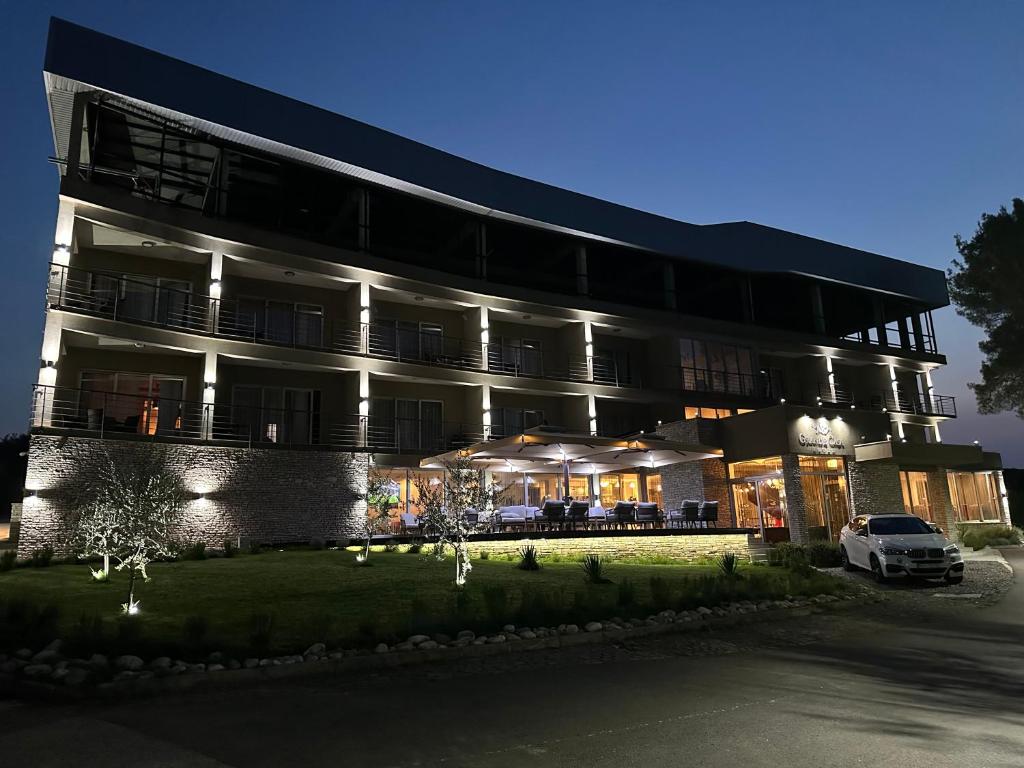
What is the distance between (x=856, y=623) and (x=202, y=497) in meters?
17.7

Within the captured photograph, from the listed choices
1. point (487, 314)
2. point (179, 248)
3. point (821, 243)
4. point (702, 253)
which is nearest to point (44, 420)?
point (179, 248)

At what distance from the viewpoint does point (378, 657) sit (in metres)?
7.28

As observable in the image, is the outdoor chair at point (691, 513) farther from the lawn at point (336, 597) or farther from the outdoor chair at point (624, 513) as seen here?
the lawn at point (336, 597)

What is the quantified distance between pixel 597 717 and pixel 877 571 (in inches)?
457

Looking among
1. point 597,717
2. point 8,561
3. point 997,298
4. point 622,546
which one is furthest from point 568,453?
point 997,298

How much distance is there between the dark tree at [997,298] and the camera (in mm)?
27109

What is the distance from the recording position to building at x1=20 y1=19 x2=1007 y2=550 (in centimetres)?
2080

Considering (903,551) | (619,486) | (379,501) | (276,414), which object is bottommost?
(903,551)

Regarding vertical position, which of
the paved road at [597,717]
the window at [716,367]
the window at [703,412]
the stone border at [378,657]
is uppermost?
the window at [716,367]

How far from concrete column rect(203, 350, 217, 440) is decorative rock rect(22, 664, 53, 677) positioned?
15672 millimetres

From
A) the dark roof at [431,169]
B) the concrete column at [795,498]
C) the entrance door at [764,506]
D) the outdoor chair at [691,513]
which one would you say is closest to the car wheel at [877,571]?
the outdoor chair at [691,513]

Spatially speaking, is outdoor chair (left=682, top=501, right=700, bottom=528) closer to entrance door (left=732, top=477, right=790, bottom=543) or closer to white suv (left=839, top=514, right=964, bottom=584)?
white suv (left=839, top=514, right=964, bottom=584)

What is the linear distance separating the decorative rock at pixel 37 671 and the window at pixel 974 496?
33861 mm

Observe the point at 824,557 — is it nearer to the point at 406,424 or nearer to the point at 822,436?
the point at 822,436
